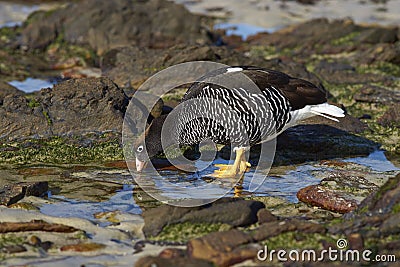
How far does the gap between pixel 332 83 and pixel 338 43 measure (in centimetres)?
332

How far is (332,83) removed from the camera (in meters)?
11.9

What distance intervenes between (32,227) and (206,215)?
4.89ft

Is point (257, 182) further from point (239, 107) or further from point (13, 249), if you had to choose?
point (13, 249)

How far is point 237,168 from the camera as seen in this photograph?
8031 mm

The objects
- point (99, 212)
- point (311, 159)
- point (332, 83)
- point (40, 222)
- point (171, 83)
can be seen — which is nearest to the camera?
point (40, 222)

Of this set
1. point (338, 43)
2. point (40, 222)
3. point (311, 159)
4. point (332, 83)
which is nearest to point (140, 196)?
point (40, 222)

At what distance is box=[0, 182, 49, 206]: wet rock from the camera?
20.9 ft

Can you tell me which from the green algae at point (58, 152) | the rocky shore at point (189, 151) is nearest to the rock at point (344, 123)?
the rocky shore at point (189, 151)

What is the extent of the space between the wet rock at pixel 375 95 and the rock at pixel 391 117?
2.54 feet

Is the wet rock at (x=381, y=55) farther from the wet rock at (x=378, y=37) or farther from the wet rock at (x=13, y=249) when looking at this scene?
the wet rock at (x=13, y=249)

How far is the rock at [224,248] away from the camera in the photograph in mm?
4715

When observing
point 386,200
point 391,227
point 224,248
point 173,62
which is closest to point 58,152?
point 173,62

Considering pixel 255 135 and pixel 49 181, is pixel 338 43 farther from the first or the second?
pixel 49 181

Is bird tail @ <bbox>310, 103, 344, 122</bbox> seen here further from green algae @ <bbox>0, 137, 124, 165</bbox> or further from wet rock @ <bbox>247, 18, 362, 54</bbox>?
wet rock @ <bbox>247, 18, 362, 54</bbox>
